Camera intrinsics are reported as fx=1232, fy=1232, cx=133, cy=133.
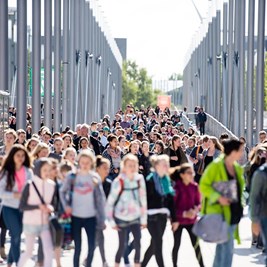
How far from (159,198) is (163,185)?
0.16m

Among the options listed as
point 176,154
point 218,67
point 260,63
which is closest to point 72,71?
point 260,63

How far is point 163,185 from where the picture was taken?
555 inches

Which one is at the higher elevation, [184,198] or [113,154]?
[113,154]

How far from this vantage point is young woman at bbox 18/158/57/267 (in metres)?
13.1

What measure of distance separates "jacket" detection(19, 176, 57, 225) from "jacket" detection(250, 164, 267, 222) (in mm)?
2178

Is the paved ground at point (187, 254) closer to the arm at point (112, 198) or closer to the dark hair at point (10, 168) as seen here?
the dark hair at point (10, 168)

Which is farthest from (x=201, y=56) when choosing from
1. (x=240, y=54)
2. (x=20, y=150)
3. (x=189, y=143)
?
(x=20, y=150)

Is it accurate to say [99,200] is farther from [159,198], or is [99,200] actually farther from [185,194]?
[185,194]

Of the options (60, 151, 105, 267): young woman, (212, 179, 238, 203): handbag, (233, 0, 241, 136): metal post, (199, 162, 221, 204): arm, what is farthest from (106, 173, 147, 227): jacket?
(233, 0, 241, 136): metal post

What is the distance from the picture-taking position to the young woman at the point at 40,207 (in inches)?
517

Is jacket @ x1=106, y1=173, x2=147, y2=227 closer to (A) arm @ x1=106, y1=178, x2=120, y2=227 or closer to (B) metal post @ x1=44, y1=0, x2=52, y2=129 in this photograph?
(A) arm @ x1=106, y1=178, x2=120, y2=227

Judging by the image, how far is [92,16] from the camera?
69625 mm

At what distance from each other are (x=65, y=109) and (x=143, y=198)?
3412cm

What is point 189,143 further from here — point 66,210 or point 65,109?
point 65,109
